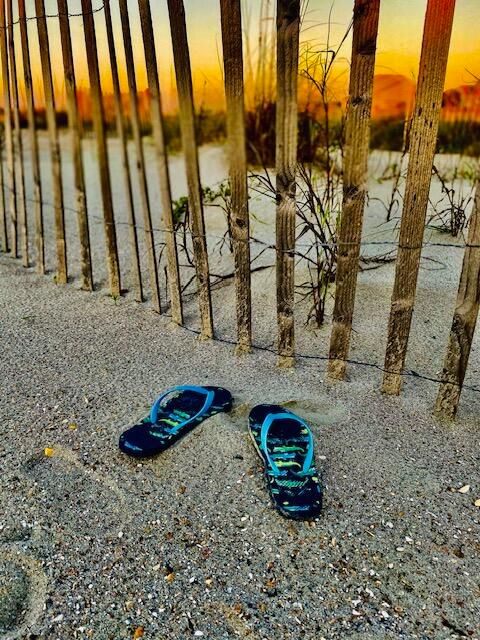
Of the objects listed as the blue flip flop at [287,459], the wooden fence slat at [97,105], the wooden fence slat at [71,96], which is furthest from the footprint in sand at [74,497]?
the wooden fence slat at [71,96]

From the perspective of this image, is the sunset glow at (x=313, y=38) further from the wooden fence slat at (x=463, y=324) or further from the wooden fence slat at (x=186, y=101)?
the wooden fence slat at (x=463, y=324)

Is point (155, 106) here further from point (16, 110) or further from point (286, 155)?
point (16, 110)

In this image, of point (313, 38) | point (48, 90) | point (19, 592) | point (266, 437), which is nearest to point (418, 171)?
point (266, 437)

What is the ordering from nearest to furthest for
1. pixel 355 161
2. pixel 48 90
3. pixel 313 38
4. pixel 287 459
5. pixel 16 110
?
pixel 287 459 → pixel 355 161 → pixel 313 38 → pixel 48 90 → pixel 16 110

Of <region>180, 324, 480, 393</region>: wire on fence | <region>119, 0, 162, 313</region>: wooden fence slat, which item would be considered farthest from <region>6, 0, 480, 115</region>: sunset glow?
<region>180, 324, 480, 393</region>: wire on fence

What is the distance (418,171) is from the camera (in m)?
1.88

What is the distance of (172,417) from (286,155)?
3.41 feet

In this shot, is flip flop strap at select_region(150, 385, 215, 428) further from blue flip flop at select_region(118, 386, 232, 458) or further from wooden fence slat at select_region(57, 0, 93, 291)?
wooden fence slat at select_region(57, 0, 93, 291)

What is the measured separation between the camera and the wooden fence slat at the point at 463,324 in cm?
186

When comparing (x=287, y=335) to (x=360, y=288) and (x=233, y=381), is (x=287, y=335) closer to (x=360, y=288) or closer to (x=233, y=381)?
(x=233, y=381)

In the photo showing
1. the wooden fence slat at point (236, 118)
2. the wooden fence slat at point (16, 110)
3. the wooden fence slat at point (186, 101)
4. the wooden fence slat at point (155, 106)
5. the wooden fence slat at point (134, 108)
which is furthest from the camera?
the wooden fence slat at point (16, 110)

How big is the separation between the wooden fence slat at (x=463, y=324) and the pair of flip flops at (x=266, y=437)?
546 mm

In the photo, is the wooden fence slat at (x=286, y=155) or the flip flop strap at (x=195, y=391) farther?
the flip flop strap at (x=195, y=391)

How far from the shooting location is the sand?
4.67 feet
